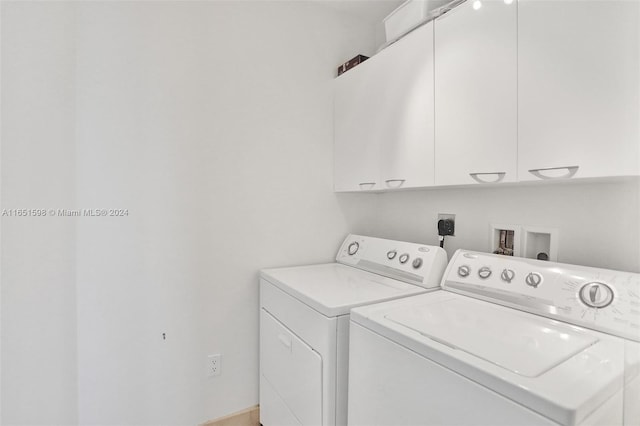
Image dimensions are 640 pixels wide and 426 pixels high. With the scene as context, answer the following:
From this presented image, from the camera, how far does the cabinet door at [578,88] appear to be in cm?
85

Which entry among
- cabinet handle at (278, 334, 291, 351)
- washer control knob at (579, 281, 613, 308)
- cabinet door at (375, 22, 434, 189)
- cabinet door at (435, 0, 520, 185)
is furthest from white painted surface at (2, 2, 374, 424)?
washer control knob at (579, 281, 613, 308)

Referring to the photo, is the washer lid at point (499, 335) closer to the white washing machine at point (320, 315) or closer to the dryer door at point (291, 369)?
the white washing machine at point (320, 315)

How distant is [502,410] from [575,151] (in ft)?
2.53

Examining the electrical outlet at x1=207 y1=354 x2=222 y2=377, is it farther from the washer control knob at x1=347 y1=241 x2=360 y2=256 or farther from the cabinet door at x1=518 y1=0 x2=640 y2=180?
the cabinet door at x1=518 y1=0 x2=640 y2=180

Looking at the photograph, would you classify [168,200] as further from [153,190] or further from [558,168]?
[558,168]

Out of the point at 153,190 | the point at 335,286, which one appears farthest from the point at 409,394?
the point at 153,190

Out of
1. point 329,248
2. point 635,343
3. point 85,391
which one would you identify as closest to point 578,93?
point 635,343

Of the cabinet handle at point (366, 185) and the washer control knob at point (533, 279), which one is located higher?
the cabinet handle at point (366, 185)

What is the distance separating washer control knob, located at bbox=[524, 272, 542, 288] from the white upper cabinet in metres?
0.53

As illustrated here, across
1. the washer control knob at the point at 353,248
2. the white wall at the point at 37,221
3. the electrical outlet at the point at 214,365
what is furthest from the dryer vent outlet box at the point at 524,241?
the white wall at the point at 37,221

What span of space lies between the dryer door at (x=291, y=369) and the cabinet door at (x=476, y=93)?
0.94m

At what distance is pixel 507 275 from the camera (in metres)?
1.18

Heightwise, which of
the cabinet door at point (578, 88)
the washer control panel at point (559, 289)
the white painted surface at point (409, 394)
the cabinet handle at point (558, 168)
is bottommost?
the white painted surface at point (409, 394)

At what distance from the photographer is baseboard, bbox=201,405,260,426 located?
169 cm
